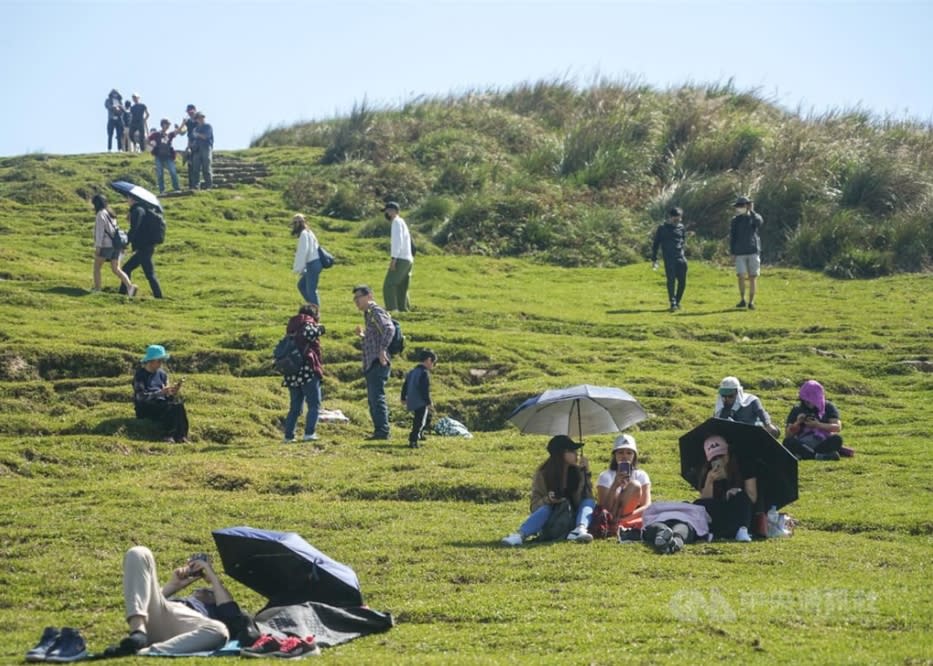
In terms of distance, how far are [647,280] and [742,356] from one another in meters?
9.41

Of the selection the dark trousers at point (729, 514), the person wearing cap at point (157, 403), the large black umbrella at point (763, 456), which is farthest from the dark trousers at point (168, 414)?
the dark trousers at point (729, 514)

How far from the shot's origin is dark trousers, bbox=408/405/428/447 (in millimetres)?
→ 22781

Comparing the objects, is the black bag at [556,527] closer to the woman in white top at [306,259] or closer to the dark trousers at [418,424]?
the dark trousers at [418,424]

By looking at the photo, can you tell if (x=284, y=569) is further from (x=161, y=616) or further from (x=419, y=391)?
(x=419, y=391)

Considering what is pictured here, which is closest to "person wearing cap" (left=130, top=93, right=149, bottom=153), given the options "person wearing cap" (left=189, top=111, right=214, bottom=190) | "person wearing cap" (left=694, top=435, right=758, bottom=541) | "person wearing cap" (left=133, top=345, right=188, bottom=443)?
"person wearing cap" (left=189, top=111, right=214, bottom=190)

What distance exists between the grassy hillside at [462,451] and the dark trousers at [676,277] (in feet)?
1.74

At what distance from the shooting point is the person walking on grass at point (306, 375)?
2300cm

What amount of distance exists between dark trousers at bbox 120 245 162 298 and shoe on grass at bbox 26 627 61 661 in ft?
69.7

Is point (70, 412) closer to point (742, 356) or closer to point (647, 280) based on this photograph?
point (742, 356)

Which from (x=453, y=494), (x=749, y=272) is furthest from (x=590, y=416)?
(x=749, y=272)

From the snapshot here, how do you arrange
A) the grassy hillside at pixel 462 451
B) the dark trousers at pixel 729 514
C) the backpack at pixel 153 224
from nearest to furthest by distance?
the grassy hillside at pixel 462 451 < the dark trousers at pixel 729 514 < the backpack at pixel 153 224

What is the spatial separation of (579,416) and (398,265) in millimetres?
12741

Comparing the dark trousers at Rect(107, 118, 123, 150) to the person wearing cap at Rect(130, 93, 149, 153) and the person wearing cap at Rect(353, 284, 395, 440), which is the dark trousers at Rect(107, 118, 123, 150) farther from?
the person wearing cap at Rect(353, 284, 395, 440)

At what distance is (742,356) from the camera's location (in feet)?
98.7
